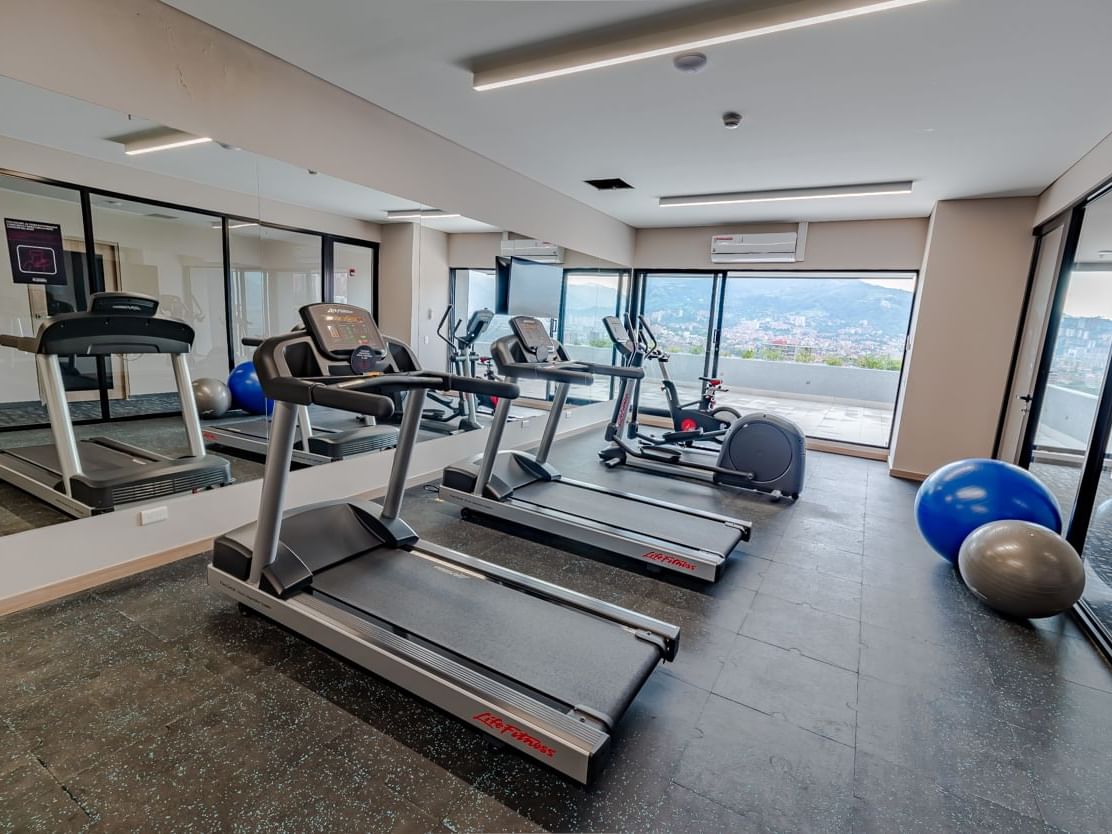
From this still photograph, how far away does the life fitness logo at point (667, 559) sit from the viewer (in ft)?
10.3

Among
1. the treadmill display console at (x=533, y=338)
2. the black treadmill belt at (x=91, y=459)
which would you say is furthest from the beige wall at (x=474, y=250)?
the black treadmill belt at (x=91, y=459)

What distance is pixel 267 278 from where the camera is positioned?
3633 mm

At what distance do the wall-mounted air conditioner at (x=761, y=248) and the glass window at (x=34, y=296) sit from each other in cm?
621

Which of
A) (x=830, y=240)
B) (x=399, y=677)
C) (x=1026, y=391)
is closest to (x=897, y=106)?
(x=1026, y=391)

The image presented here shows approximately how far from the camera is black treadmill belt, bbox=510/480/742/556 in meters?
3.41

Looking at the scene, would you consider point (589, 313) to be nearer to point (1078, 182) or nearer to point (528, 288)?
point (528, 288)

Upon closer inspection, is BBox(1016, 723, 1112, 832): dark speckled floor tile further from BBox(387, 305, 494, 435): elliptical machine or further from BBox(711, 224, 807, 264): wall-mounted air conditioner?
BBox(711, 224, 807, 264): wall-mounted air conditioner

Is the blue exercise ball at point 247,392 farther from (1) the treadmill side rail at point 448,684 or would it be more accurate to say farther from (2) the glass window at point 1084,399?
(2) the glass window at point 1084,399

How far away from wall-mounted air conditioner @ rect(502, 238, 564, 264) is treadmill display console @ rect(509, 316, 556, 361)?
1566 millimetres

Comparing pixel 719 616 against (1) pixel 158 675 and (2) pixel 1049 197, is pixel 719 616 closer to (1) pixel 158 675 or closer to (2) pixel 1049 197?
(1) pixel 158 675

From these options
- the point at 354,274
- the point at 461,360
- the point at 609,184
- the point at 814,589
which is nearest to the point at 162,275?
the point at 354,274

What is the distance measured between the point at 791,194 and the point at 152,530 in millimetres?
5816

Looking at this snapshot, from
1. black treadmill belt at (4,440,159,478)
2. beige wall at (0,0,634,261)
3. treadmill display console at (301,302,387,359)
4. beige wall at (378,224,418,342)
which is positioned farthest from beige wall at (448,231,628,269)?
black treadmill belt at (4,440,159,478)

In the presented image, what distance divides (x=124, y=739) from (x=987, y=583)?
3861 millimetres
